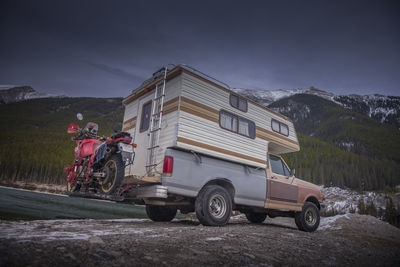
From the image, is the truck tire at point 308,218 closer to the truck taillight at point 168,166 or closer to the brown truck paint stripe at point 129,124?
the truck taillight at point 168,166

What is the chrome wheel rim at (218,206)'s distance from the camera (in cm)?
681

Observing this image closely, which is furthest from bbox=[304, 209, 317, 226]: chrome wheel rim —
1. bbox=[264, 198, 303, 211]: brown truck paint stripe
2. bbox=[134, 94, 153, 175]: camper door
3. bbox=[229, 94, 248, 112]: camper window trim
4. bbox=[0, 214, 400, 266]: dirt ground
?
bbox=[134, 94, 153, 175]: camper door

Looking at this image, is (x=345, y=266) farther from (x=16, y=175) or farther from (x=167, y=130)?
(x=16, y=175)

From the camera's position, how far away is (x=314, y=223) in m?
9.30

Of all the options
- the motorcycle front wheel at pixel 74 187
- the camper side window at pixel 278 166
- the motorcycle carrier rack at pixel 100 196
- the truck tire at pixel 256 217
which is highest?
the camper side window at pixel 278 166

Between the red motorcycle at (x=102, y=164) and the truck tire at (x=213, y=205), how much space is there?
78.1 inches

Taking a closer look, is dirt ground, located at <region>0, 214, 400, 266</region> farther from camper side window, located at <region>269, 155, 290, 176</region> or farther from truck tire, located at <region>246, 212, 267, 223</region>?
truck tire, located at <region>246, 212, 267, 223</region>

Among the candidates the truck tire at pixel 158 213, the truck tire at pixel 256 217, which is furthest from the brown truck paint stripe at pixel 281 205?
the truck tire at pixel 158 213

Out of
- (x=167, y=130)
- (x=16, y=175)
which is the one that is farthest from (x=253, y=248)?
(x=16, y=175)

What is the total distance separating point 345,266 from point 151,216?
18.6ft

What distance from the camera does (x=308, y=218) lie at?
30.6 ft

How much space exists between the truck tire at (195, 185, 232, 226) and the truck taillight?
1.08m

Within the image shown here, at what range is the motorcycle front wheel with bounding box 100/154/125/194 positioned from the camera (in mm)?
6007

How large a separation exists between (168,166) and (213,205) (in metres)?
1.73
